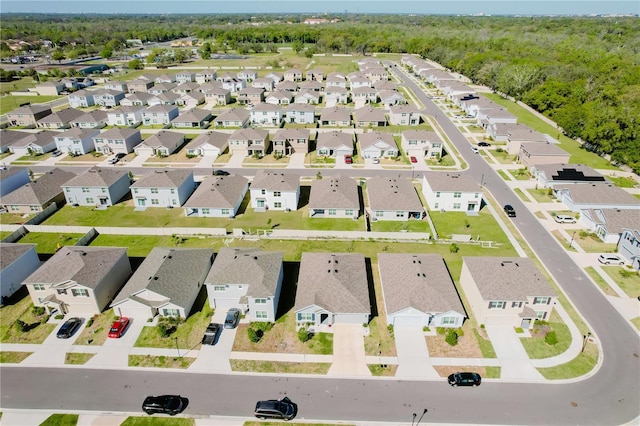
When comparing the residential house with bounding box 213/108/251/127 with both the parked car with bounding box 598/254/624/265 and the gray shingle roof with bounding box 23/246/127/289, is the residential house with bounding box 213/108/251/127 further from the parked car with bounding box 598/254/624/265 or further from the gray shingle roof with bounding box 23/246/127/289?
the parked car with bounding box 598/254/624/265

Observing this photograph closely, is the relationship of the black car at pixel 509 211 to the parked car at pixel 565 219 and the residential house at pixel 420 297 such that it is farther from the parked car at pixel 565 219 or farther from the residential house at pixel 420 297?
the residential house at pixel 420 297

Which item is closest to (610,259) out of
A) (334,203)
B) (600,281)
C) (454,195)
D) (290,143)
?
(600,281)

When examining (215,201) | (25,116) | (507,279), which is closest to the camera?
(507,279)

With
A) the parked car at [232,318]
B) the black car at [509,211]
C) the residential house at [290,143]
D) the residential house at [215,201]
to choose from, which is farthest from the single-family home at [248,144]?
the black car at [509,211]

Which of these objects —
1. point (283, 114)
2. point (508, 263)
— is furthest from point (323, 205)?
point (283, 114)

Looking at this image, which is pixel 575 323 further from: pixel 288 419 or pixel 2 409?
pixel 2 409

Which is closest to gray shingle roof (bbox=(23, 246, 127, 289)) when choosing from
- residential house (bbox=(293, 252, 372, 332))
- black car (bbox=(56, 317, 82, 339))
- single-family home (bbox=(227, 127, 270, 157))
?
black car (bbox=(56, 317, 82, 339))

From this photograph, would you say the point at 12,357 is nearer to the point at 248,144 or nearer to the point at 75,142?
the point at 248,144
